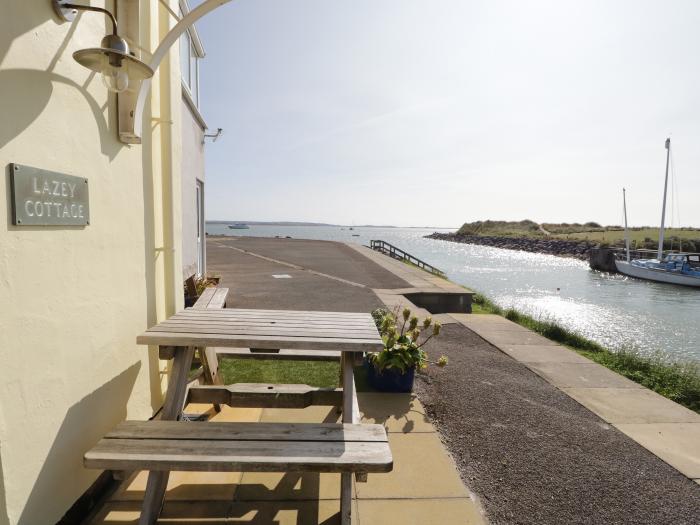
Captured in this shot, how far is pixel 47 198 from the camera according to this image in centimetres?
220

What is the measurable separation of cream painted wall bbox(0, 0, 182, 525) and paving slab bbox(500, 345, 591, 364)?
208 inches

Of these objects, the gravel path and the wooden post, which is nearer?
the wooden post

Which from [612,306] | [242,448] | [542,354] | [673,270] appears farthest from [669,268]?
[242,448]

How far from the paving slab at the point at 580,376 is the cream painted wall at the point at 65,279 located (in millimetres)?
4929

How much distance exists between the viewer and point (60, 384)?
232 centimetres

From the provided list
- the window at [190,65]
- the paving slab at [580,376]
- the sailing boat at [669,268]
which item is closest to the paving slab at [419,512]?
the paving slab at [580,376]

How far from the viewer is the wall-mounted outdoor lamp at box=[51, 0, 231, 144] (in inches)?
88.7

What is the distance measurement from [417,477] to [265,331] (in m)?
1.65

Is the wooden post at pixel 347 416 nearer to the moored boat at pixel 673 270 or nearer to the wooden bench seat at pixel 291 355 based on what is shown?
the wooden bench seat at pixel 291 355

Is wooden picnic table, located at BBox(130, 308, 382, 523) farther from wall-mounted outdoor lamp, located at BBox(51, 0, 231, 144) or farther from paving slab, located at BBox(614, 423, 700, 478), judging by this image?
paving slab, located at BBox(614, 423, 700, 478)

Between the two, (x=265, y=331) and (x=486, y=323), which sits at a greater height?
(x=265, y=331)

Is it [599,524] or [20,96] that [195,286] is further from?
[599,524]

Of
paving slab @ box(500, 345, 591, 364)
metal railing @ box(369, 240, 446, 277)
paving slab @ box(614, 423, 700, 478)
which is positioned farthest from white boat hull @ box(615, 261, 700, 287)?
paving slab @ box(614, 423, 700, 478)

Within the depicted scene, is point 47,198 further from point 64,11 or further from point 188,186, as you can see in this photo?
point 188,186
